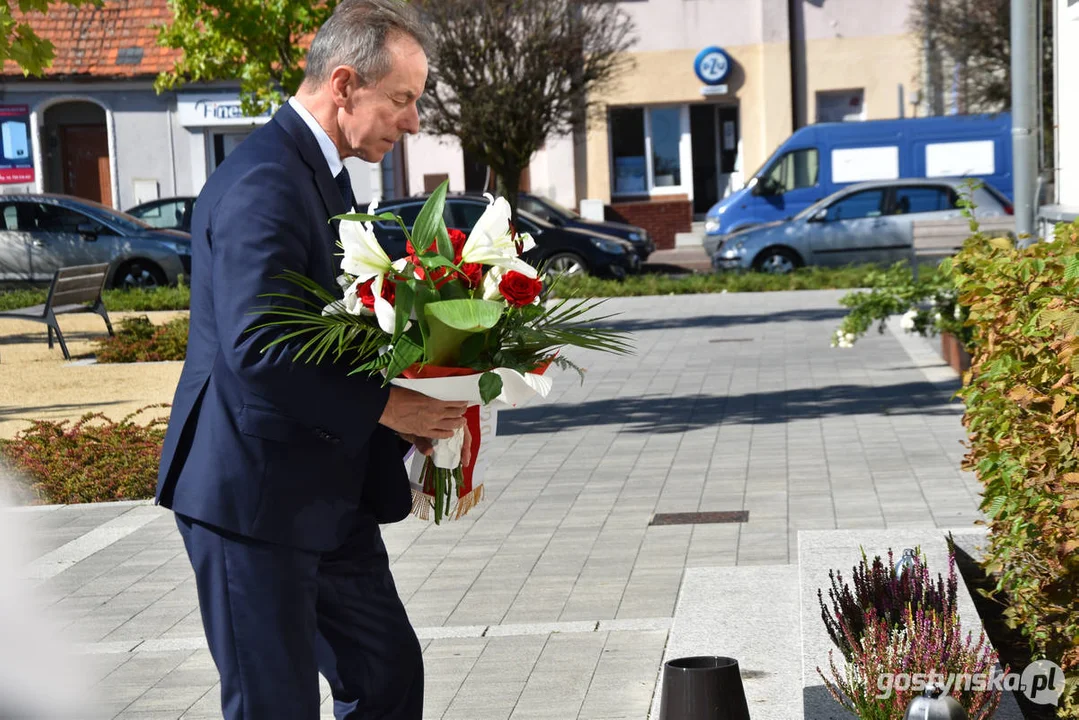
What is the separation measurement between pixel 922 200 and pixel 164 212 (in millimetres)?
12848

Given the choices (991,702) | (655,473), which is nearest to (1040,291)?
(991,702)

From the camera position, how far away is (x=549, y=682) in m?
5.25

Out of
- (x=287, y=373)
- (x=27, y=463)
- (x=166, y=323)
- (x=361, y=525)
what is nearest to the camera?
(x=287, y=373)

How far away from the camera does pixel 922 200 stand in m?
23.9

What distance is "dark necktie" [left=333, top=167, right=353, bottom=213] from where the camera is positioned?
3.53 metres

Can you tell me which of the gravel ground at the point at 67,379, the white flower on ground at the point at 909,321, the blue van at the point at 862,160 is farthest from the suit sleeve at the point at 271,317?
the blue van at the point at 862,160

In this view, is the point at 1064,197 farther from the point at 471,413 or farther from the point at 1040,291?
the point at 471,413

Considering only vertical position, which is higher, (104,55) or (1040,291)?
(104,55)

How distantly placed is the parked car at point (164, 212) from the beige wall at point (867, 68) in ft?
46.4

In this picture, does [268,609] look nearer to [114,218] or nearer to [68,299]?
[68,299]

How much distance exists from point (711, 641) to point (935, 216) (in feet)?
63.5

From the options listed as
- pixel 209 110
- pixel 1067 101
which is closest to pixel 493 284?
pixel 1067 101

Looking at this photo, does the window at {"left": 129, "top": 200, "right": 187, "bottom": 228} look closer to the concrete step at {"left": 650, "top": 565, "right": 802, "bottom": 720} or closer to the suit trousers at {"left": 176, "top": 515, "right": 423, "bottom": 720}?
the concrete step at {"left": 650, "top": 565, "right": 802, "bottom": 720}

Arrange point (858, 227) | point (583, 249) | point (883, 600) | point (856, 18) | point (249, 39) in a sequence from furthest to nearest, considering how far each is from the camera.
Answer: point (856, 18), point (583, 249), point (858, 227), point (249, 39), point (883, 600)
